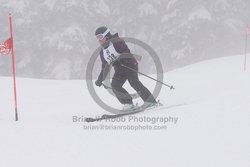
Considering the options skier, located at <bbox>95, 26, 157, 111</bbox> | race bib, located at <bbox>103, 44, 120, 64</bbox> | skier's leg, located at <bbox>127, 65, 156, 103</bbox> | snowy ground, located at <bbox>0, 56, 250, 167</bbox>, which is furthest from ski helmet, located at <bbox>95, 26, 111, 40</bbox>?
snowy ground, located at <bbox>0, 56, 250, 167</bbox>

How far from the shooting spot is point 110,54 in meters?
7.17

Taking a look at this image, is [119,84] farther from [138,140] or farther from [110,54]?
[138,140]

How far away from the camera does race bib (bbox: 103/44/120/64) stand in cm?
710

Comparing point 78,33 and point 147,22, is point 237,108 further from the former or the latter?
point 147,22

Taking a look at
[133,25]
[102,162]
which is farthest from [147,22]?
[102,162]

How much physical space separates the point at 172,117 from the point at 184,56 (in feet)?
80.2

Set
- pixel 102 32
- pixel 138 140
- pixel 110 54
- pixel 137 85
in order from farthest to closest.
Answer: pixel 137 85
pixel 110 54
pixel 102 32
pixel 138 140

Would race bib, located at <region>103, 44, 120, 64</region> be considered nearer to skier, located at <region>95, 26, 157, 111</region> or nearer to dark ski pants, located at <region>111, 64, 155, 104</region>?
skier, located at <region>95, 26, 157, 111</region>

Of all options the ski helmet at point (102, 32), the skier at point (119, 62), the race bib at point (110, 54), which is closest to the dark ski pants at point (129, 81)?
the skier at point (119, 62)

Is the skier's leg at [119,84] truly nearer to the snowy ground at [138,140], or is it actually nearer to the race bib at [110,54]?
the race bib at [110,54]

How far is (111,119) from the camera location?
21.0 ft

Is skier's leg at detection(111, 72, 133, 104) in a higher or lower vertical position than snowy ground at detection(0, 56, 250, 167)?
higher

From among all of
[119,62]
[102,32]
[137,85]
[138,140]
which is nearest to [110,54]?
[119,62]

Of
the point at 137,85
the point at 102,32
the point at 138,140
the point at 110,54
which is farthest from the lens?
the point at 137,85
